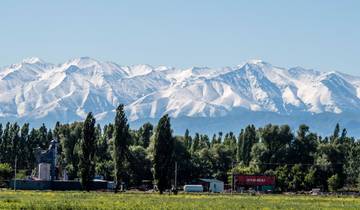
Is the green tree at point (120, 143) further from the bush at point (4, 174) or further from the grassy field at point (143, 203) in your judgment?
the grassy field at point (143, 203)

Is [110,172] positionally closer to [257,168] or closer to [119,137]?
[257,168]

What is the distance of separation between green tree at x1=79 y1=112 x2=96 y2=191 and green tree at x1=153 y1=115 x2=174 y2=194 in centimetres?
1008

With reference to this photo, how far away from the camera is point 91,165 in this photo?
13075 cm

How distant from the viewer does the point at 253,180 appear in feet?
559

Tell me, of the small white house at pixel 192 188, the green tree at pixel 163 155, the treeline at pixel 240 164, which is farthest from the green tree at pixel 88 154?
the small white house at pixel 192 188

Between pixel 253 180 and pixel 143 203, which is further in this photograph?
pixel 253 180

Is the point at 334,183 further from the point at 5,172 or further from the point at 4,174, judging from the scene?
the point at 4,174

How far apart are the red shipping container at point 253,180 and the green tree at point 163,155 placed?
133 ft

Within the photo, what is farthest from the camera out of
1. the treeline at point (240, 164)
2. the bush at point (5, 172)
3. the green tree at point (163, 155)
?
the treeline at point (240, 164)

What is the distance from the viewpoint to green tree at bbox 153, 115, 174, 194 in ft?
415

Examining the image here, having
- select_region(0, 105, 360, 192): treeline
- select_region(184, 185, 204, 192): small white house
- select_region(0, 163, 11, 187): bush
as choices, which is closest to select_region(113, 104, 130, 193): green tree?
select_region(0, 105, 360, 192): treeline

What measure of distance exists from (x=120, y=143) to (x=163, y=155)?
1160 cm

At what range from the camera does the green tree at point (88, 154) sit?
427 ft

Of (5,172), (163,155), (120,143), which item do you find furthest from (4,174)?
(163,155)
